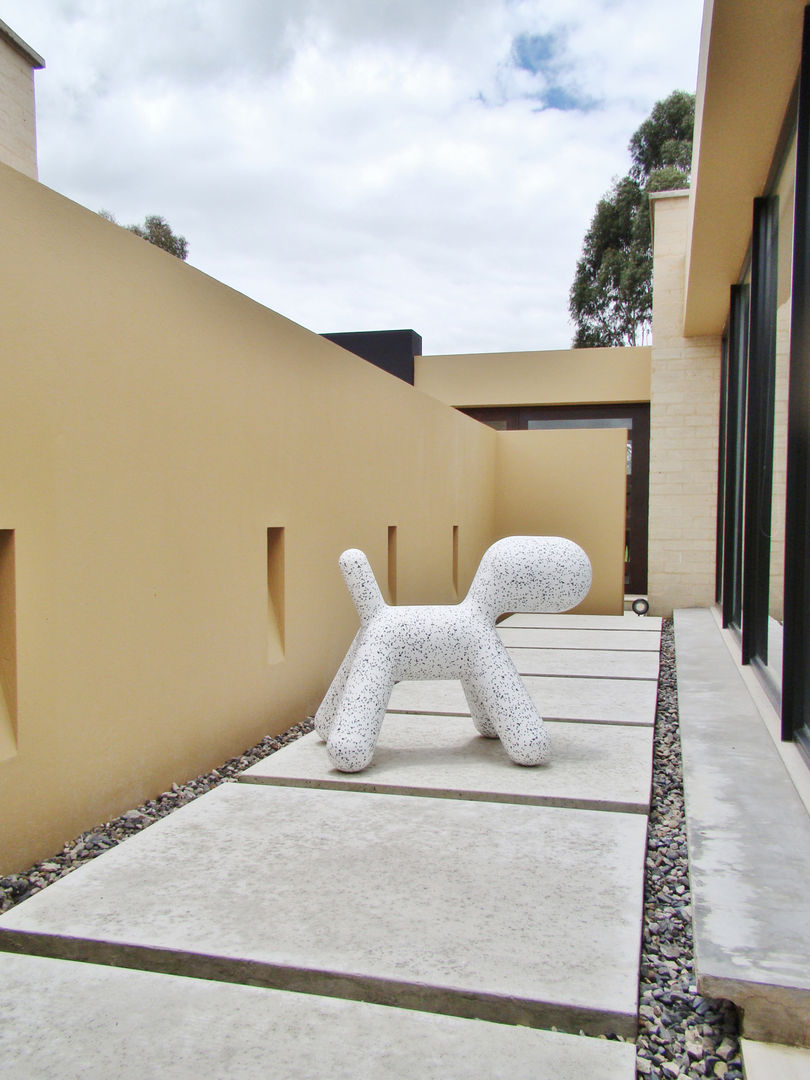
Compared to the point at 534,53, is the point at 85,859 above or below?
below

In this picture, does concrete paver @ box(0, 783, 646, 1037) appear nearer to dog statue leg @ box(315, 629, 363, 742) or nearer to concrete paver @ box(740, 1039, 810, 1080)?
concrete paver @ box(740, 1039, 810, 1080)

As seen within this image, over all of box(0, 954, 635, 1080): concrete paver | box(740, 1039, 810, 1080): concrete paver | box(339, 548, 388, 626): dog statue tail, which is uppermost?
box(339, 548, 388, 626): dog statue tail

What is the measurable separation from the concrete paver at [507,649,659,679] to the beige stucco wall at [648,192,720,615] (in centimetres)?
314

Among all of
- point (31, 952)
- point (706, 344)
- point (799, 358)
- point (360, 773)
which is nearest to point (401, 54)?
→ point (706, 344)

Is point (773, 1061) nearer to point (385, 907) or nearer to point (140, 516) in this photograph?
point (385, 907)

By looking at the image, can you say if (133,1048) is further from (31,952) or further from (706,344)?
(706,344)

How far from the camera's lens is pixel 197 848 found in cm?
240

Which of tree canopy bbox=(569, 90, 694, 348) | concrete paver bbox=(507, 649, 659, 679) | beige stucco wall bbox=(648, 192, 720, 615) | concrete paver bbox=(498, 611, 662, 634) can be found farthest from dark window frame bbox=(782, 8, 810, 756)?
tree canopy bbox=(569, 90, 694, 348)

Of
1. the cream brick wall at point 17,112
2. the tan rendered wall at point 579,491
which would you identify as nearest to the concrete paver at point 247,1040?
the tan rendered wall at point 579,491

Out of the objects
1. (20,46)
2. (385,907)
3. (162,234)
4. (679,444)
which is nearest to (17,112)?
(20,46)

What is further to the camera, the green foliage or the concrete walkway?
the green foliage

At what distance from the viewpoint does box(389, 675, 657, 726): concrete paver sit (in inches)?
161

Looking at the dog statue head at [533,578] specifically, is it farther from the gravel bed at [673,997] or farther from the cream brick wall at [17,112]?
the cream brick wall at [17,112]

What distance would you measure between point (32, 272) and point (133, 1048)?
2.01 meters
